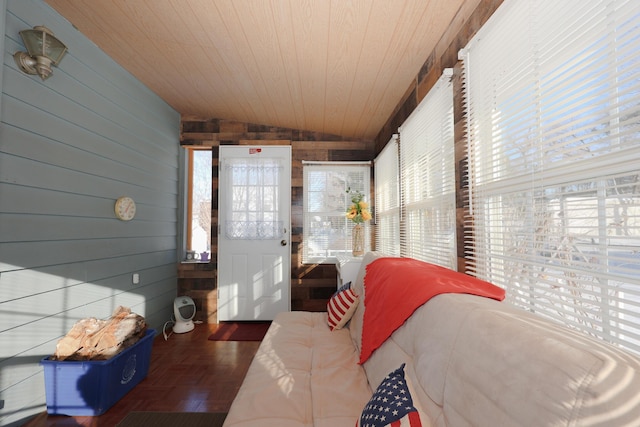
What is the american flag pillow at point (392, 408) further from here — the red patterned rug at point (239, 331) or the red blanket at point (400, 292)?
the red patterned rug at point (239, 331)

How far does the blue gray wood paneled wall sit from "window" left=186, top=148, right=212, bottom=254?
758mm

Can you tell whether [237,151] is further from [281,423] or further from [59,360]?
[281,423]

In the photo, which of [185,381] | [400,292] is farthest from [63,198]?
[400,292]

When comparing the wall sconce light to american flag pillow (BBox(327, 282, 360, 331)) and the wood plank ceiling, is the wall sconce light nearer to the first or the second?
the wood plank ceiling

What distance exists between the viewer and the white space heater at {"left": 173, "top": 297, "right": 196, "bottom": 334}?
3170mm

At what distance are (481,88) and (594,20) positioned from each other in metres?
0.54

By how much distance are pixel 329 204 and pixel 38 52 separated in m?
2.84

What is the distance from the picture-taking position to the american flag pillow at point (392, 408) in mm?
735

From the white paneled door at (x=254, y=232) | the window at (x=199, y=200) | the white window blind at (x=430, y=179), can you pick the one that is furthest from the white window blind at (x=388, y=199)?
the window at (x=199, y=200)

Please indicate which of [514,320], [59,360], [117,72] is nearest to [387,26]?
[514,320]

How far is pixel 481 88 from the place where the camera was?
1.35 m

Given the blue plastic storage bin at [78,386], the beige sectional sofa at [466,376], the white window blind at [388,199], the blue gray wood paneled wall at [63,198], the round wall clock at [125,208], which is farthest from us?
the white window blind at [388,199]

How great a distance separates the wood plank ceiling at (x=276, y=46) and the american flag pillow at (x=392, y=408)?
5.59ft

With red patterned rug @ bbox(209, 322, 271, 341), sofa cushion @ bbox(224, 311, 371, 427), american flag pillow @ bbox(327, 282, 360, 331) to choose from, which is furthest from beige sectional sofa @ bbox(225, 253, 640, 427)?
red patterned rug @ bbox(209, 322, 271, 341)
